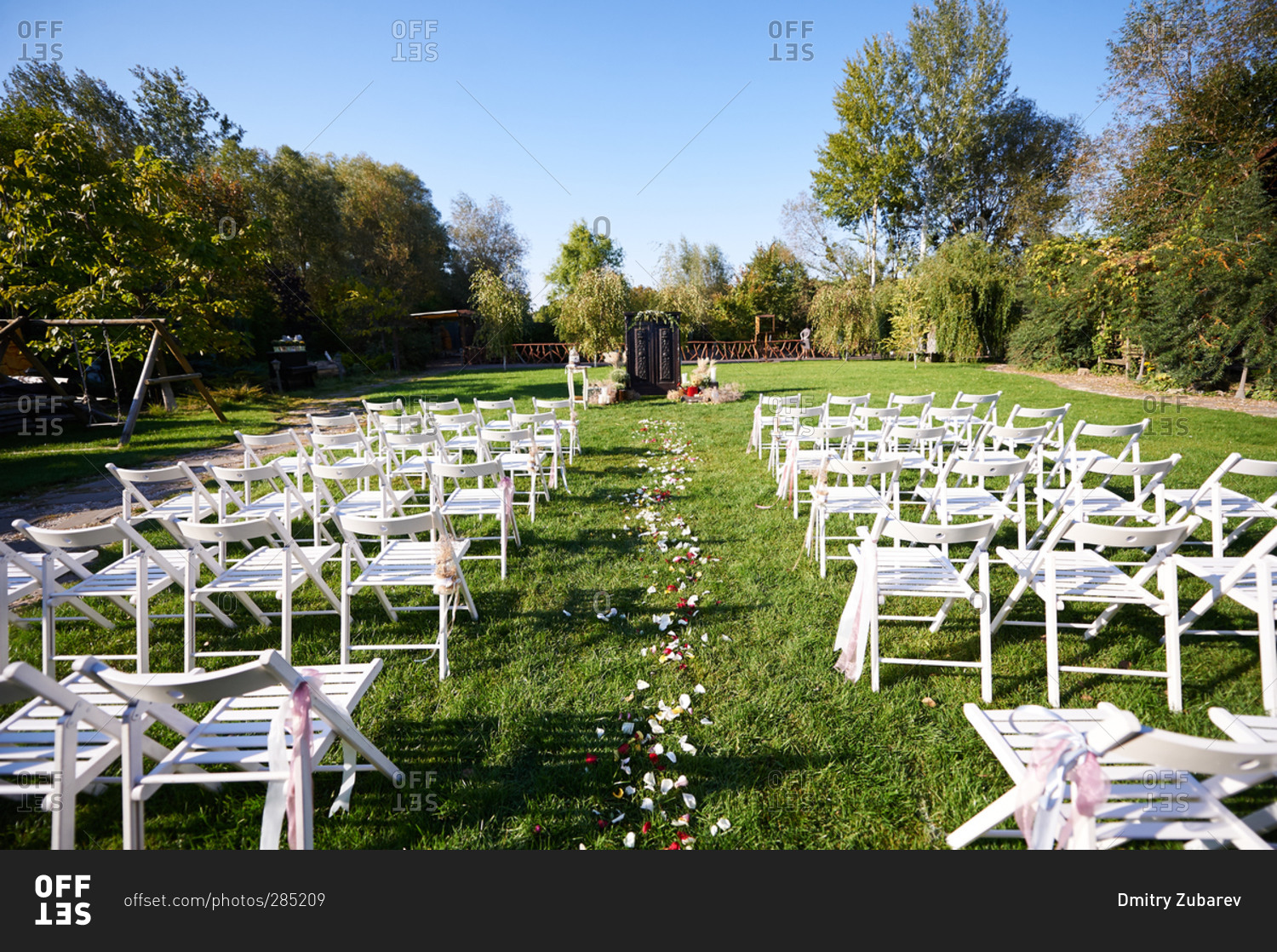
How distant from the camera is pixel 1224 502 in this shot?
14.5 ft

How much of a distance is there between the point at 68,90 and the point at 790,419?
34170mm

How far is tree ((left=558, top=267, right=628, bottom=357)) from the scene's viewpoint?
18688 millimetres

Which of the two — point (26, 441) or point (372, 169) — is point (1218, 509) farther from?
point (372, 169)

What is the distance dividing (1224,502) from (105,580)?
7323mm

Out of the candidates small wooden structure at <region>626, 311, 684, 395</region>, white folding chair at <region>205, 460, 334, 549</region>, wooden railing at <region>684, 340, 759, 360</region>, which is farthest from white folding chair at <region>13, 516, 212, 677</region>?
wooden railing at <region>684, 340, 759, 360</region>

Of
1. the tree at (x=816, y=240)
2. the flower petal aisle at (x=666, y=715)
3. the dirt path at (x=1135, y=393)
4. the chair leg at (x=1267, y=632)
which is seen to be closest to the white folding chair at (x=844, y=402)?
the flower petal aisle at (x=666, y=715)

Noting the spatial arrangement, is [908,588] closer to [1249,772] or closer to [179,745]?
[1249,772]

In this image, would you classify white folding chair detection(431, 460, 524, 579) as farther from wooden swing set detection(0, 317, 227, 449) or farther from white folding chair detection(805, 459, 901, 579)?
Answer: wooden swing set detection(0, 317, 227, 449)

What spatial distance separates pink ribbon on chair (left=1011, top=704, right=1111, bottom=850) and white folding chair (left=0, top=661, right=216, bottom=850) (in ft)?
8.19

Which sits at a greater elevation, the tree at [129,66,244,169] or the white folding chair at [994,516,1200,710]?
the tree at [129,66,244,169]

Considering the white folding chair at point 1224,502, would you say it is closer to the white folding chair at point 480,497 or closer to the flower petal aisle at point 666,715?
the flower petal aisle at point 666,715

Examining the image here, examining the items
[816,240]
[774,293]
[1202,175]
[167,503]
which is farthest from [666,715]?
[816,240]

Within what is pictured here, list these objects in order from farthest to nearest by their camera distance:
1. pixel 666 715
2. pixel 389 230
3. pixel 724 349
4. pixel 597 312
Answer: pixel 389 230
pixel 724 349
pixel 597 312
pixel 666 715

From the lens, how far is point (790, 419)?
7.86 metres
